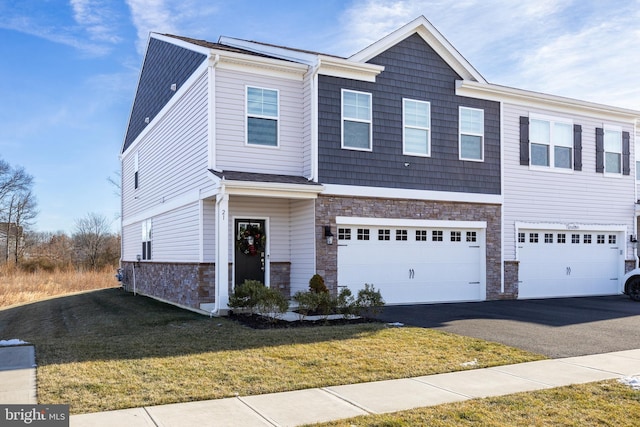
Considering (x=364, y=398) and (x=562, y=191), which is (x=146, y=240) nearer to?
(x=562, y=191)

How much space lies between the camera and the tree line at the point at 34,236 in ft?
128

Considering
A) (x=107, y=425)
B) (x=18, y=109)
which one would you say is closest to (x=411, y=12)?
(x=107, y=425)

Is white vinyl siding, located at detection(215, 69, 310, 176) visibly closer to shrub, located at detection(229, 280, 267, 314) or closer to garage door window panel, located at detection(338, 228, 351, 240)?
garage door window panel, located at detection(338, 228, 351, 240)

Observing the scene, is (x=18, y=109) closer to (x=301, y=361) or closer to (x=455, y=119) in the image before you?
(x=455, y=119)

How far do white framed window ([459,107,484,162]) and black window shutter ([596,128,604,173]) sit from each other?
481 centimetres

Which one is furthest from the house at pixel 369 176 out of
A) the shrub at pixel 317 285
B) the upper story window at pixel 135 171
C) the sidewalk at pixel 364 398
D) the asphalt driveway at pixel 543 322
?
the sidewalk at pixel 364 398

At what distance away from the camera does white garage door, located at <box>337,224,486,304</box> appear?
1455 cm

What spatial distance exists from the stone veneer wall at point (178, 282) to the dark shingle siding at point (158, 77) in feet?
17.2

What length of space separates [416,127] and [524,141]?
13.3 ft

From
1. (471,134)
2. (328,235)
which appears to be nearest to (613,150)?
(471,134)

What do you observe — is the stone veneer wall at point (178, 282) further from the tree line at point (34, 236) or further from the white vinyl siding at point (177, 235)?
the tree line at point (34, 236)

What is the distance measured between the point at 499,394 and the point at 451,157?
1042cm

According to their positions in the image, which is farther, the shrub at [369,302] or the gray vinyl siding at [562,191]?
the gray vinyl siding at [562,191]

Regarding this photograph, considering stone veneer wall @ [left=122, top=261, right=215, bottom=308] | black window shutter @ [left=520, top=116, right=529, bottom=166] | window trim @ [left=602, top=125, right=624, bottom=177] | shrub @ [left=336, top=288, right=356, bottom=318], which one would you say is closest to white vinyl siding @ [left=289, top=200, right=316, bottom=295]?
shrub @ [left=336, top=288, right=356, bottom=318]
